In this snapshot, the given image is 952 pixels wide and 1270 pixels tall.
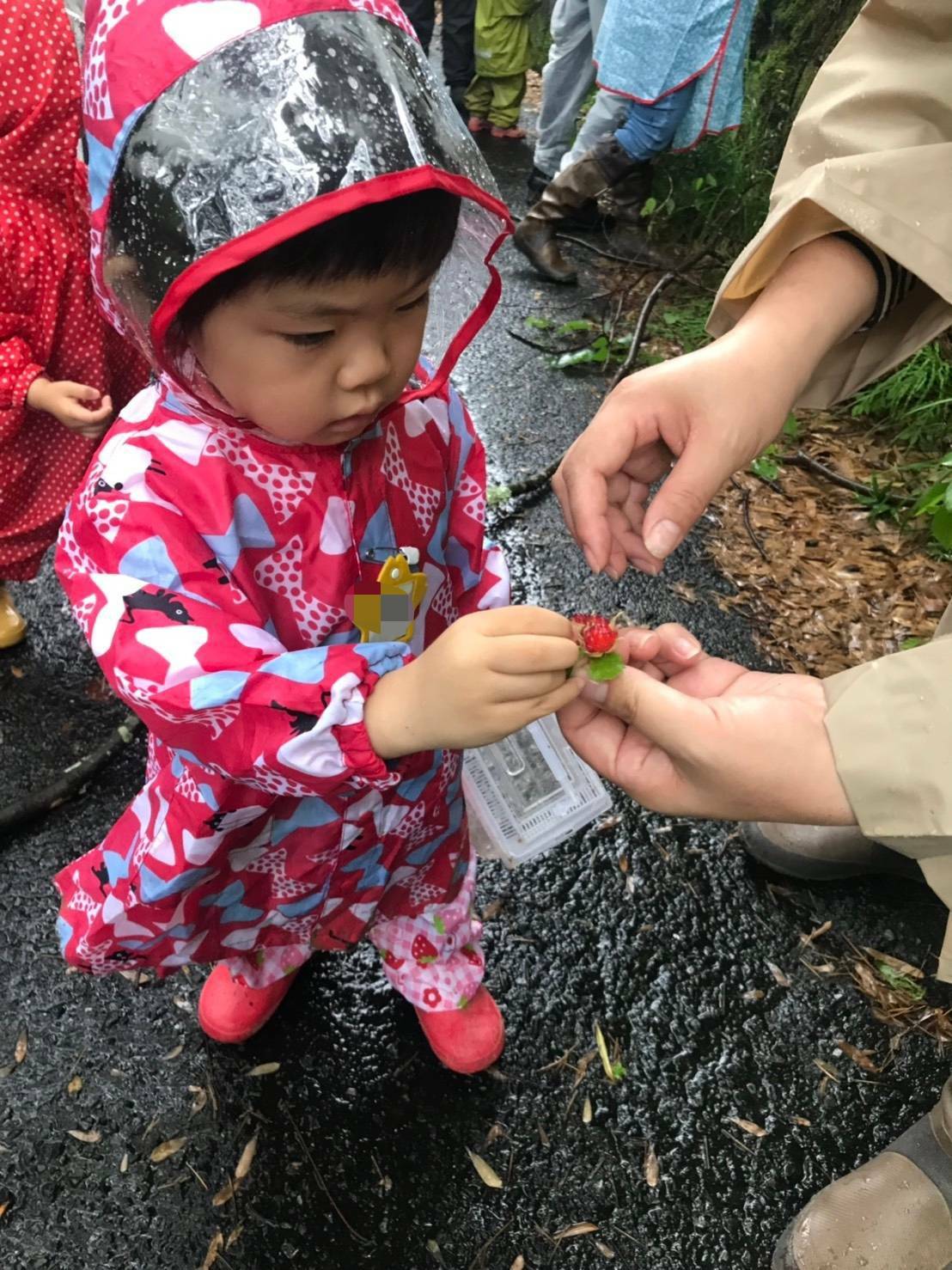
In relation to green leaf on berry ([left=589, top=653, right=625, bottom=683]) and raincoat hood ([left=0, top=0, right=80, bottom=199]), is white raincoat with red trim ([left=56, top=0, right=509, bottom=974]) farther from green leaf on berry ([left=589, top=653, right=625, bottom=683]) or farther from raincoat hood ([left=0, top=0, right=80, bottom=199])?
raincoat hood ([left=0, top=0, right=80, bottom=199])

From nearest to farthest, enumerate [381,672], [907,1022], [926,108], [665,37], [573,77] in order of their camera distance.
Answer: [381,672] → [926,108] → [907,1022] → [665,37] → [573,77]

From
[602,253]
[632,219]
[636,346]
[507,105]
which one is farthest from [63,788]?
[507,105]

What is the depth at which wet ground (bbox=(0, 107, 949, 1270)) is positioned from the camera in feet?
6.00

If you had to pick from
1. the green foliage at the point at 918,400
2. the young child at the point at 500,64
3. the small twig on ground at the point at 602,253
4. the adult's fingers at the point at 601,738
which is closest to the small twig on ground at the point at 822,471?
the green foliage at the point at 918,400

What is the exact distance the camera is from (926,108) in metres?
1.74

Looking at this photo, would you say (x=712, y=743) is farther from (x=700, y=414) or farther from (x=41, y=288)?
(x=41, y=288)

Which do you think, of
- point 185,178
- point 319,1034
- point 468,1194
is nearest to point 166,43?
point 185,178

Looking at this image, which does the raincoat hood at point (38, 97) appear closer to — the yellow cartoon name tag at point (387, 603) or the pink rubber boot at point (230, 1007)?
the yellow cartoon name tag at point (387, 603)

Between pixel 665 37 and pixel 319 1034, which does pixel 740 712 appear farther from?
pixel 665 37

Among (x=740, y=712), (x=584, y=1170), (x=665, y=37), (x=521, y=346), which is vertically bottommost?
(x=584, y=1170)

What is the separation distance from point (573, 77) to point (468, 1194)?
589cm

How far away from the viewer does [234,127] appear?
1.08m

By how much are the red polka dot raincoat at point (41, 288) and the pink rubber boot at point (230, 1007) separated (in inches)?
55.9

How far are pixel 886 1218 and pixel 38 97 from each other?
3.18m
